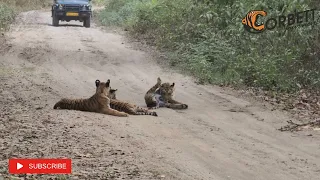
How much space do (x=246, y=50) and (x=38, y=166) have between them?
10.4m

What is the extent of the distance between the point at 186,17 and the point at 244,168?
14.0m

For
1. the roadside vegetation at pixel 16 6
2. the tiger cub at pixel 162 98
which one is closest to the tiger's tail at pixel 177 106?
the tiger cub at pixel 162 98

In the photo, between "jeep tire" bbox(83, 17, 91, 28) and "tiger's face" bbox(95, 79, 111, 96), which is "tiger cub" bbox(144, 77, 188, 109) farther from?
"jeep tire" bbox(83, 17, 91, 28)

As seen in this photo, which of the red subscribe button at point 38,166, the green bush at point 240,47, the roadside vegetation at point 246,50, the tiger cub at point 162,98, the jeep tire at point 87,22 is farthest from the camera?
the jeep tire at point 87,22

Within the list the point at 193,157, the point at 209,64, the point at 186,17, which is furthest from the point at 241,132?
the point at 186,17

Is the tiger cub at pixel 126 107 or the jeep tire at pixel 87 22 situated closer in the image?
the tiger cub at pixel 126 107

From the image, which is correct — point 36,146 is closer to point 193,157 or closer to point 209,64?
point 193,157

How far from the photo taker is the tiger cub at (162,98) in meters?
11.2

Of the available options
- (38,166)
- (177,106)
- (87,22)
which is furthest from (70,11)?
(38,166)

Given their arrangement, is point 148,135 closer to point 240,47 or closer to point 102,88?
point 102,88

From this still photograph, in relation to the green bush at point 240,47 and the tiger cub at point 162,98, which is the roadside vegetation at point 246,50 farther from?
the tiger cub at point 162,98

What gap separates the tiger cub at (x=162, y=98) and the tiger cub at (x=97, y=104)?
1.24 m

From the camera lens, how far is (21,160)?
6535 millimetres

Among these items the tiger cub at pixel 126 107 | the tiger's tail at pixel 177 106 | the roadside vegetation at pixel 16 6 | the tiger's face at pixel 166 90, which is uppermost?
the roadside vegetation at pixel 16 6
